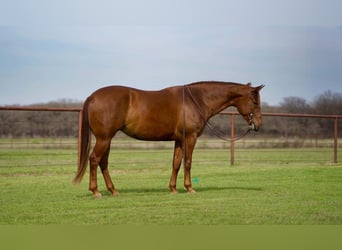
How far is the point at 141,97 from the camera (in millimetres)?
7859

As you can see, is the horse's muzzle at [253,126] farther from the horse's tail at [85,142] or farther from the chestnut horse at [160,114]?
the horse's tail at [85,142]

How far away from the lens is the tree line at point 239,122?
1471cm

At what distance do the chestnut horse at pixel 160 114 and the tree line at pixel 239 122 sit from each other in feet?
11.6

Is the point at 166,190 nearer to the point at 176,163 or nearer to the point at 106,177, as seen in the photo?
the point at 176,163

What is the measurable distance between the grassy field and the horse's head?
4.01 feet

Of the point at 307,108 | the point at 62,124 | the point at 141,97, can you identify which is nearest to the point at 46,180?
the point at 141,97

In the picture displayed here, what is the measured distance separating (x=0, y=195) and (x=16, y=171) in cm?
424

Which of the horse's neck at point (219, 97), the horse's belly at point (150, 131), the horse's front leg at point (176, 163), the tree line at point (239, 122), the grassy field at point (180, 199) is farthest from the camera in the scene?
the tree line at point (239, 122)

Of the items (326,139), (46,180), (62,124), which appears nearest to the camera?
(46,180)

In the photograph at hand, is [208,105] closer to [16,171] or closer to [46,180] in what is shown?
[46,180]

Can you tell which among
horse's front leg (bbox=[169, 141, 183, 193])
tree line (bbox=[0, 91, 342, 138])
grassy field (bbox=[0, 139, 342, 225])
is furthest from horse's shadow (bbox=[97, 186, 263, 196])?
tree line (bbox=[0, 91, 342, 138])

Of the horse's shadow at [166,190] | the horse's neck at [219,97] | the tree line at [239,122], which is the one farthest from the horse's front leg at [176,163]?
the tree line at [239,122]

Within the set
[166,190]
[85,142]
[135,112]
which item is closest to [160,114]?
[135,112]

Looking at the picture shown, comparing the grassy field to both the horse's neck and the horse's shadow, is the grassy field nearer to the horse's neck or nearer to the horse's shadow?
the horse's shadow
